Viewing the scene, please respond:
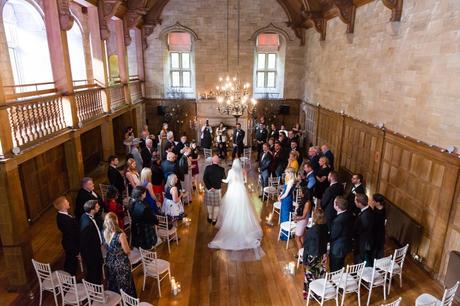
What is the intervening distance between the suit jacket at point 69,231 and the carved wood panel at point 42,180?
339 cm

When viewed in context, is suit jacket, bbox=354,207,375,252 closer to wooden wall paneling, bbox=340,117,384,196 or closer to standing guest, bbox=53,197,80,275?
wooden wall paneling, bbox=340,117,384,196

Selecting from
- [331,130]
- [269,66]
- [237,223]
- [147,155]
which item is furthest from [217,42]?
[237,223]

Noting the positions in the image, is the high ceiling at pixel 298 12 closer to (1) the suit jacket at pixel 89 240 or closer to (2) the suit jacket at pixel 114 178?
(2) the suit jacket at pixel 114 178

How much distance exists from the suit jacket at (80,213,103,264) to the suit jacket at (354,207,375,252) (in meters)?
4.50

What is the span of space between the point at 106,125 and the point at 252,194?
17.6ft

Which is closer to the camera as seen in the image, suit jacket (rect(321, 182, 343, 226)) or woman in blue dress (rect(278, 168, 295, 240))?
suit jacket (rect(321, 182, 343, 226))

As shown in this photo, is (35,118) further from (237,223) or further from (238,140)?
(238,140)

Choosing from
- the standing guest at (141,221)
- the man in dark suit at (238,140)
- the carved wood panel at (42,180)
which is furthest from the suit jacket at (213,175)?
the man in dark suit at (238,140)

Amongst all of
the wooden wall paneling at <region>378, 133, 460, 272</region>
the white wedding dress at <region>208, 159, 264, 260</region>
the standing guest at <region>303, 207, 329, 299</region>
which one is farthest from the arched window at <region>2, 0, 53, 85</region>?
the wooden wall paneling at <region>378, 133, 460, 272</region>

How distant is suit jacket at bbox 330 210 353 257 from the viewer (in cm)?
544

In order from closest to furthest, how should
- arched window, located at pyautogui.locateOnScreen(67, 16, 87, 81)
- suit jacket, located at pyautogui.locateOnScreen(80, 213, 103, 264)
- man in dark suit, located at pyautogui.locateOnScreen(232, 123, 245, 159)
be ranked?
suit jacket, located at pyautogui.locateOnScreen(80, 213, 103, 264), arched window, located at pyautogui.locateOnScreen(67, 16, 87, 81), man in dark suit, located at pyautogui.locateOnScreen(232, 123, 245, 159)

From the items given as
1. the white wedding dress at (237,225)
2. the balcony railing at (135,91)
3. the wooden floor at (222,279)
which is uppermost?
the balcony railing at (135,91)

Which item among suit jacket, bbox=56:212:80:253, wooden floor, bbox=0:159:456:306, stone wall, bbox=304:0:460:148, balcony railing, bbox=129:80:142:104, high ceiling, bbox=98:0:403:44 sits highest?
high ceiling, bbox=98:0:403:44

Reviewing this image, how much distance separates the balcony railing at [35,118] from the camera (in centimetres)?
580
